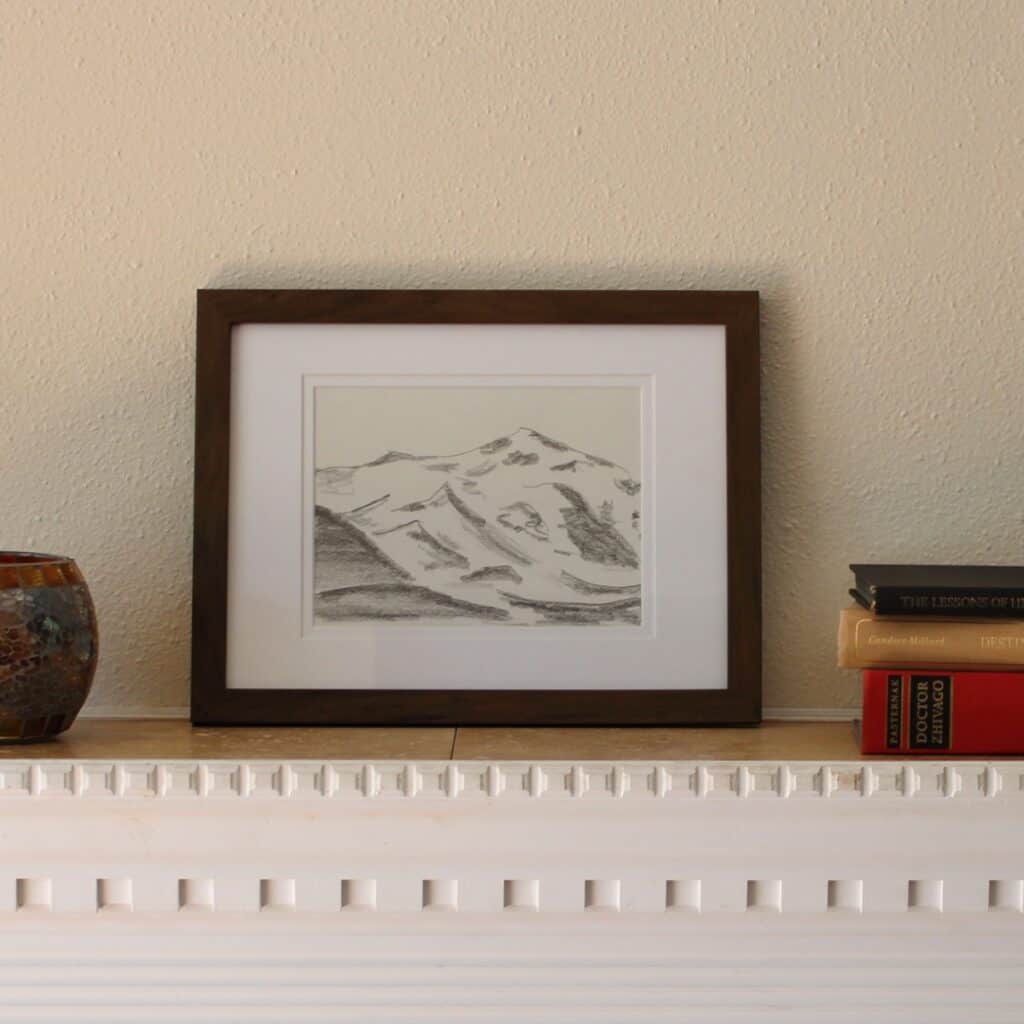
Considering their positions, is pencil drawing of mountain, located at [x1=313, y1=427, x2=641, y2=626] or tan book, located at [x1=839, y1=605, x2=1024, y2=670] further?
pencil drawing of mountain, located at [x1=313, y1=427, x2=641, y2=626]

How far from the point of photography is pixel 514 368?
3.01 ft

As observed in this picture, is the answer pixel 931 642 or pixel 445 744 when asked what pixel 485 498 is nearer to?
pixel 445 744

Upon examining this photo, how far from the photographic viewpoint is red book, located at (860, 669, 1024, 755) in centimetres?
77

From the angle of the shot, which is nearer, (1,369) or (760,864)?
(760,864)

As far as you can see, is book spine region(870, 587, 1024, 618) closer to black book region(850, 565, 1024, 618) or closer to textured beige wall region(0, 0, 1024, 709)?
black book region(850, 565, 1024, 618)

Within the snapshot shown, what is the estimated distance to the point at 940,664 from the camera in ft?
2.56

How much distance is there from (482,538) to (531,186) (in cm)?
27

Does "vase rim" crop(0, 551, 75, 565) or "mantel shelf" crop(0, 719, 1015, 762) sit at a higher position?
"vase rim" crop(0, 551, 75, 565)

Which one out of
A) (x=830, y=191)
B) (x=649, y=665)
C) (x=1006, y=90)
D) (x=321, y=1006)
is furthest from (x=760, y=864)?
(x=1006, y=90)

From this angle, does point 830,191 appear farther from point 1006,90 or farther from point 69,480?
A: point 69,480

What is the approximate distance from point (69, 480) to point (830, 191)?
0.62m

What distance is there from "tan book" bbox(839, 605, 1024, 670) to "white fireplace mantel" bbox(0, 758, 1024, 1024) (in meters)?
0.06

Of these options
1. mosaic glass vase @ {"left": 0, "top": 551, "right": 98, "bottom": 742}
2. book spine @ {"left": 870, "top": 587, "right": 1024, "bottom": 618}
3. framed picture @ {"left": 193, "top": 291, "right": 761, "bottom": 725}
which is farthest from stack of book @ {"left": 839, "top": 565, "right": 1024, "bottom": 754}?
mosaic glass vase @ {"left": 0, "top": 551, "right": 98, "bottom": 742}

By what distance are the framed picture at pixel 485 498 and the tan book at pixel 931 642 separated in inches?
5.0
